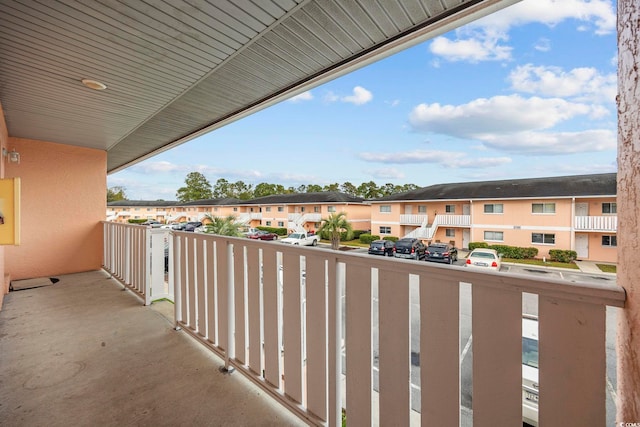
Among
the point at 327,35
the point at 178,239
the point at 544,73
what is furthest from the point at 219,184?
the point at 544,73

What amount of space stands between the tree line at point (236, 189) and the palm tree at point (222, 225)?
57.0 inches

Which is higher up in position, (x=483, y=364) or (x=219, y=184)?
(x=219, y=184)

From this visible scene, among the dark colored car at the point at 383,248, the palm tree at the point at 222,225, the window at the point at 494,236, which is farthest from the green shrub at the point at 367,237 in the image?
the palm tree at the point at 222,225

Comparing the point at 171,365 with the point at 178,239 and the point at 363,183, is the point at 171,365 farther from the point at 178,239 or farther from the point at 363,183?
the point at 363,183

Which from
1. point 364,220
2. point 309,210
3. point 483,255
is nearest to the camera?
point 483,255

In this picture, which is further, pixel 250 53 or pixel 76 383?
pixel 250 53

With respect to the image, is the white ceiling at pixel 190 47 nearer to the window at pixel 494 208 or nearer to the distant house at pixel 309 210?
the window at pixel 494 208

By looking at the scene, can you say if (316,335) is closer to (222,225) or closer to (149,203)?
(222,225)

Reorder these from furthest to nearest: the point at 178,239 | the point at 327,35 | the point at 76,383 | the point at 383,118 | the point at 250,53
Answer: the point at 383,118 → the point at 178,239 → the point at 250,53 → the point at 327,35 → the point at 76,383

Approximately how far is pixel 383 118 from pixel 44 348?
3539 millimetres

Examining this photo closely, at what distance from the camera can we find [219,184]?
12.2m

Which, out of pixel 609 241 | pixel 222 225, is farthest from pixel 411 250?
pixel 222 225

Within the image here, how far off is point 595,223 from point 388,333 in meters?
1.11

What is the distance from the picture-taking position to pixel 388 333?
1.10 m
